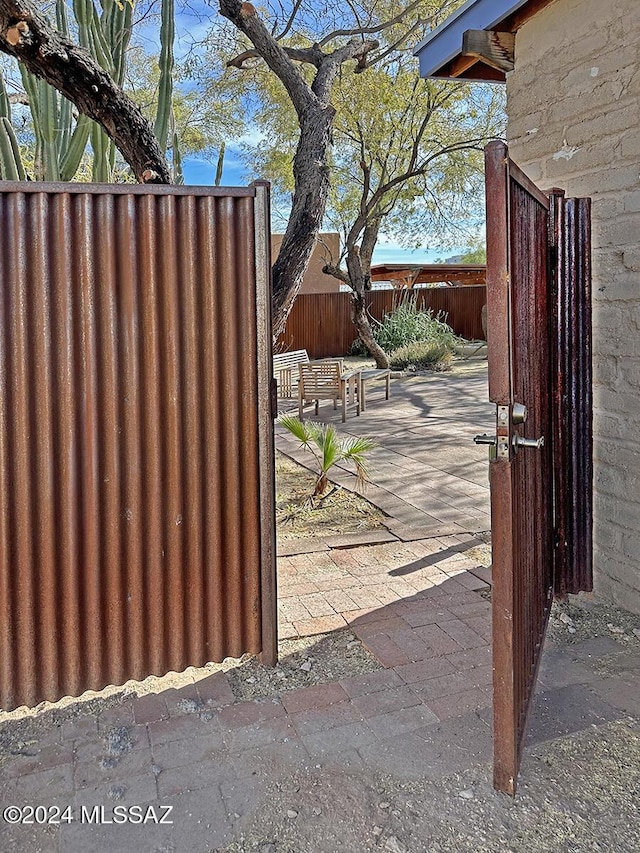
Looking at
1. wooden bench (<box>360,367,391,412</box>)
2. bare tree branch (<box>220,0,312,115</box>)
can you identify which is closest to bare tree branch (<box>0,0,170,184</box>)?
bare tree branch (<box>220,0,312,115</box>)

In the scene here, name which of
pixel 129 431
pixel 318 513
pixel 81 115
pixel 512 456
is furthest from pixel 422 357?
pixel 512 456

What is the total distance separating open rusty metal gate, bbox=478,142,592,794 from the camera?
1822 mm

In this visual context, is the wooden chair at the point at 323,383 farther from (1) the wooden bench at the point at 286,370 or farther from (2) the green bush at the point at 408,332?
(2) the green bush at the point at 408,332

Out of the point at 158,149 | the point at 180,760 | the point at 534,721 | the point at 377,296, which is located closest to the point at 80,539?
the point at 180,760

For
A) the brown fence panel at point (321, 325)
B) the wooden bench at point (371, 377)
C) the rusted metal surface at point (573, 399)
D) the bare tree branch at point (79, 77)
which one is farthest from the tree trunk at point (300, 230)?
the brown fence panel at point (321, 325)

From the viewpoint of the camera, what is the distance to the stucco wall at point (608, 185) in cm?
301

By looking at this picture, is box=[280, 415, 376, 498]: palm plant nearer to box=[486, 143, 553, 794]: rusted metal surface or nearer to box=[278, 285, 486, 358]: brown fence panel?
box=[486, 143, 553, 794]: rusted metal surface

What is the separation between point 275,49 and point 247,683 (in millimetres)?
4990

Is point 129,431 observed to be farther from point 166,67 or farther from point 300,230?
point 166,67

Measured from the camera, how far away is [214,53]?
991 centimetres

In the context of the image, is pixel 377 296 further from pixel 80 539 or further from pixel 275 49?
pixel 80 539

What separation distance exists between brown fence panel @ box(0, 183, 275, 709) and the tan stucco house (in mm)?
1646

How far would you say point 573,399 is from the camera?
3.23 meters

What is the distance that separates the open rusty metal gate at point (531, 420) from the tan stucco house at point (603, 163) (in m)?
0.09
